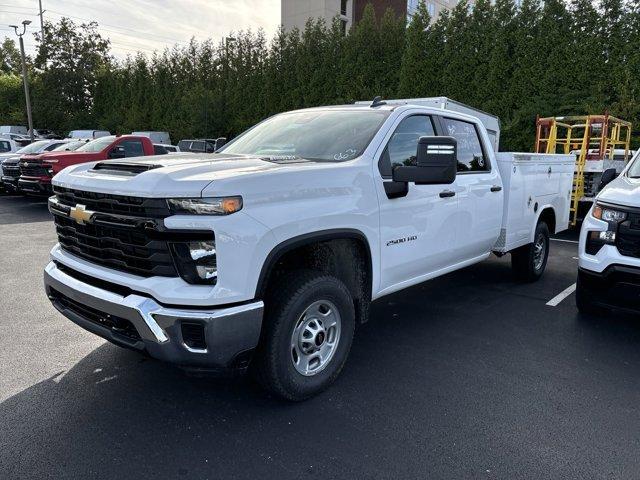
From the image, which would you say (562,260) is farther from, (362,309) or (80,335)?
(80,335)

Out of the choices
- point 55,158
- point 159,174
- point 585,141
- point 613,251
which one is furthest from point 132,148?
point 613,251

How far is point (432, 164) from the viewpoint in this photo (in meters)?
3.34

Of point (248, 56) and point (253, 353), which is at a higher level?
point (248, 56)

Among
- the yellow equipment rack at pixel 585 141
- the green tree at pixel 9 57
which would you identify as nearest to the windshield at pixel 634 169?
the yellow equipment rack at pixel 585 141

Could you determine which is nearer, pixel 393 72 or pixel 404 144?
pixel 404 144

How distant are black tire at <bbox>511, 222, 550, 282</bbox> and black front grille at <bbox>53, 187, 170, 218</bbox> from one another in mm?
4771

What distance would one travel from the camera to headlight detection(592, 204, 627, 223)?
434 centimetres

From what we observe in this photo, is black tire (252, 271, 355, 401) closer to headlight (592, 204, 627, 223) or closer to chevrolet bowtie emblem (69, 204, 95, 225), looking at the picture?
chevrolet bowtie emblem (69, 204, 95, 225)

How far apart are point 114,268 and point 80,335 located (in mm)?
1693

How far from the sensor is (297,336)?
3.15 meters

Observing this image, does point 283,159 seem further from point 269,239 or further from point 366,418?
point 366,418

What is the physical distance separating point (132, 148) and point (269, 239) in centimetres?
1169

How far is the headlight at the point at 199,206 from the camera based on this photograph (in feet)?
8.52

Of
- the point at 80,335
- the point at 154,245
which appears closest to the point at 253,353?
the point at 154,245
